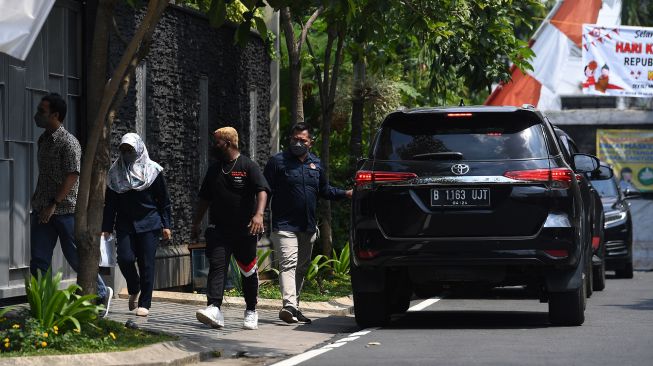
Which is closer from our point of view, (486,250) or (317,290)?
(486,250)

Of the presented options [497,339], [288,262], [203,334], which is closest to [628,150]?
[288,262]

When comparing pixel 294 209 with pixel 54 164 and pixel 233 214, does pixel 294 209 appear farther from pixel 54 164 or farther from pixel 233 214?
pixel 54 164

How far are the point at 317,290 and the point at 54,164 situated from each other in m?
5.91

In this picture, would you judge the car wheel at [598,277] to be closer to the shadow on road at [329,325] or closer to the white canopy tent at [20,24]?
the shadow on road at [329,325]

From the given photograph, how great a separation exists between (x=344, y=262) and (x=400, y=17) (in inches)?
135

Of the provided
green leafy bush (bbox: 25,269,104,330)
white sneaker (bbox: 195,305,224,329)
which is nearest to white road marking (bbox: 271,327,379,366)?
white sneaker (bbox: 195,305,224,329)

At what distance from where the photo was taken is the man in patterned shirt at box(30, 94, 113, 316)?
1238 cm

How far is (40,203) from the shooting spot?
1244cm

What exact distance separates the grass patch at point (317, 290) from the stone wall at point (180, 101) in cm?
100

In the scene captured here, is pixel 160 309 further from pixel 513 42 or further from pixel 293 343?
pixel 513 42

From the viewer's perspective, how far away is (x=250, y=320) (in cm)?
1327

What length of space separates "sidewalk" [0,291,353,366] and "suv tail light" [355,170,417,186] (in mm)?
1366

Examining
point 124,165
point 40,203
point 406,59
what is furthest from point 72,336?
point 406,59

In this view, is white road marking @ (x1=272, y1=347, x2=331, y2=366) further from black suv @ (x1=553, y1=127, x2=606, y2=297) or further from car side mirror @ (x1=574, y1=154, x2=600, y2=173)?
black suv @ (x1=553, y1=127, x2=606, y2=297)
